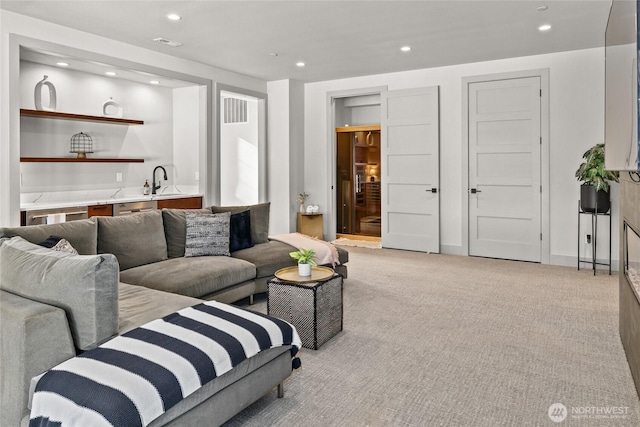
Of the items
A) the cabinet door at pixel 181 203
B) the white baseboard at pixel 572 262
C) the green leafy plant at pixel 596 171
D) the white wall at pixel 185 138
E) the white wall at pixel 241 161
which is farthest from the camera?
the white wall at pixel 241 161

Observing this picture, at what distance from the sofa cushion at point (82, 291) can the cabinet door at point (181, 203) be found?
4.01 metres

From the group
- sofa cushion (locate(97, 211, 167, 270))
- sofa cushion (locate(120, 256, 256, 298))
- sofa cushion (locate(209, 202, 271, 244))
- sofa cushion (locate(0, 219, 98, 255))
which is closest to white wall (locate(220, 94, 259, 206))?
sofa cushion (locate(209, 202, 271, 244))

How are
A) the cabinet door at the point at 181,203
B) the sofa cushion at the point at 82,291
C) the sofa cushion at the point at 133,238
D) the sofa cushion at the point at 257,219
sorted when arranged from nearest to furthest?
the sofa cushion at the point at 82,291 < the sofa cushion at the point at 133,238 < the sofa cushion at the point at 257,219 < the cabinet door at the point at 181,203

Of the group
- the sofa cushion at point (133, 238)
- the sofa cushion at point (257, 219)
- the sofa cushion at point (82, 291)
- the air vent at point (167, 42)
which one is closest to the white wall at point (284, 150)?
the air vent at point (167, 42)

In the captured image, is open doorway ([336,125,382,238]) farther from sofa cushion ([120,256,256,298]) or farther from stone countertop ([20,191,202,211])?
sofa cushion ([120,256,256,298])

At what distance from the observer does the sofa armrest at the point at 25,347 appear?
1.81 m

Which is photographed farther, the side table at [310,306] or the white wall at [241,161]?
the white wall at [241,161]

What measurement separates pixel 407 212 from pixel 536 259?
1.88 m

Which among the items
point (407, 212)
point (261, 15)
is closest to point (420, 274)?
point (407, 212)

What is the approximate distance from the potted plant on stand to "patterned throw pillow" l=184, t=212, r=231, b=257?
3990 millimetres

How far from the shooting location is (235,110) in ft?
26.4

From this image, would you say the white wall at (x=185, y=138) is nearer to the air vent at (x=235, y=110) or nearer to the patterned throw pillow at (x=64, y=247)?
the air vent at (x=235, y=110)

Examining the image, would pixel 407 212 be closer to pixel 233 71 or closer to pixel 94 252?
pixel 233 71

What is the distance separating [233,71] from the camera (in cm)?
667
